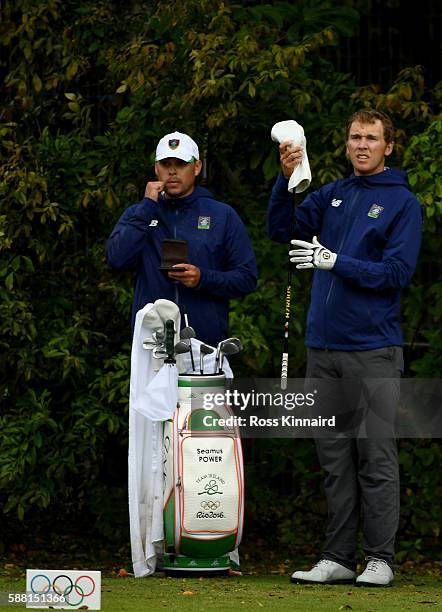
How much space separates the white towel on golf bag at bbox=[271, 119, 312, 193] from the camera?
7.01 metres

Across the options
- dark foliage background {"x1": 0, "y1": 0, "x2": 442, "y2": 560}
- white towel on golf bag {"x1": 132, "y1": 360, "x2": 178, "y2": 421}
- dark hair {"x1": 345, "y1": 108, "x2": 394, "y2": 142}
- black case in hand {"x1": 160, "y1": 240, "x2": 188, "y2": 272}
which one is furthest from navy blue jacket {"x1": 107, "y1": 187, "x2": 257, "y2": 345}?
dark foliage background {"x1": 0, "y1": 0, "x2": 442, "y2": 560}

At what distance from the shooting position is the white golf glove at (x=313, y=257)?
6.70 metres

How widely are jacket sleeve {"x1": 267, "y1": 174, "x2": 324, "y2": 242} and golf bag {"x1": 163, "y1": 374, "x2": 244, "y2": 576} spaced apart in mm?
750

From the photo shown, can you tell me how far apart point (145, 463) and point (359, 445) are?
3.24 ft

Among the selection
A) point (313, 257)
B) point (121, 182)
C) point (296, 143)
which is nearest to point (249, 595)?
point (313, 257)

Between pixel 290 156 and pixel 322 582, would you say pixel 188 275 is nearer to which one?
pixel 290 156

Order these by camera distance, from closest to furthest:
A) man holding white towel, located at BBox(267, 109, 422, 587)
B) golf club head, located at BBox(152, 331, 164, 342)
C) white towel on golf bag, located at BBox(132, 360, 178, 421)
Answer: man holding white towel, located at BBox(267, 109, 422, 587)
white towel on golf bag, located at BBox(132, 360, 178, 421)
golf club head, located at BBox(152, 331, 164, 342)

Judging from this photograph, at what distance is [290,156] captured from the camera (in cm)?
703

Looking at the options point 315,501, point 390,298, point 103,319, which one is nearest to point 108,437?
point 103,319

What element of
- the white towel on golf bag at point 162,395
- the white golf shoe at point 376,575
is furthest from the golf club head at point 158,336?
the white golf shoe at point 376,575

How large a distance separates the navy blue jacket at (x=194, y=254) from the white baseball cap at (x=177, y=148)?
19 centimetres

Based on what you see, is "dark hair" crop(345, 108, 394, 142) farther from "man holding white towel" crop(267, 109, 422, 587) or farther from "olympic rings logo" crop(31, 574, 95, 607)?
"olympic rings logo" crop(31, 574, 95, 607)

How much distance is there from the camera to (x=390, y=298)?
22.6 ft

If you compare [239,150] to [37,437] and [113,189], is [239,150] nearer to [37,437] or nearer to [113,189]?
[113,189]
